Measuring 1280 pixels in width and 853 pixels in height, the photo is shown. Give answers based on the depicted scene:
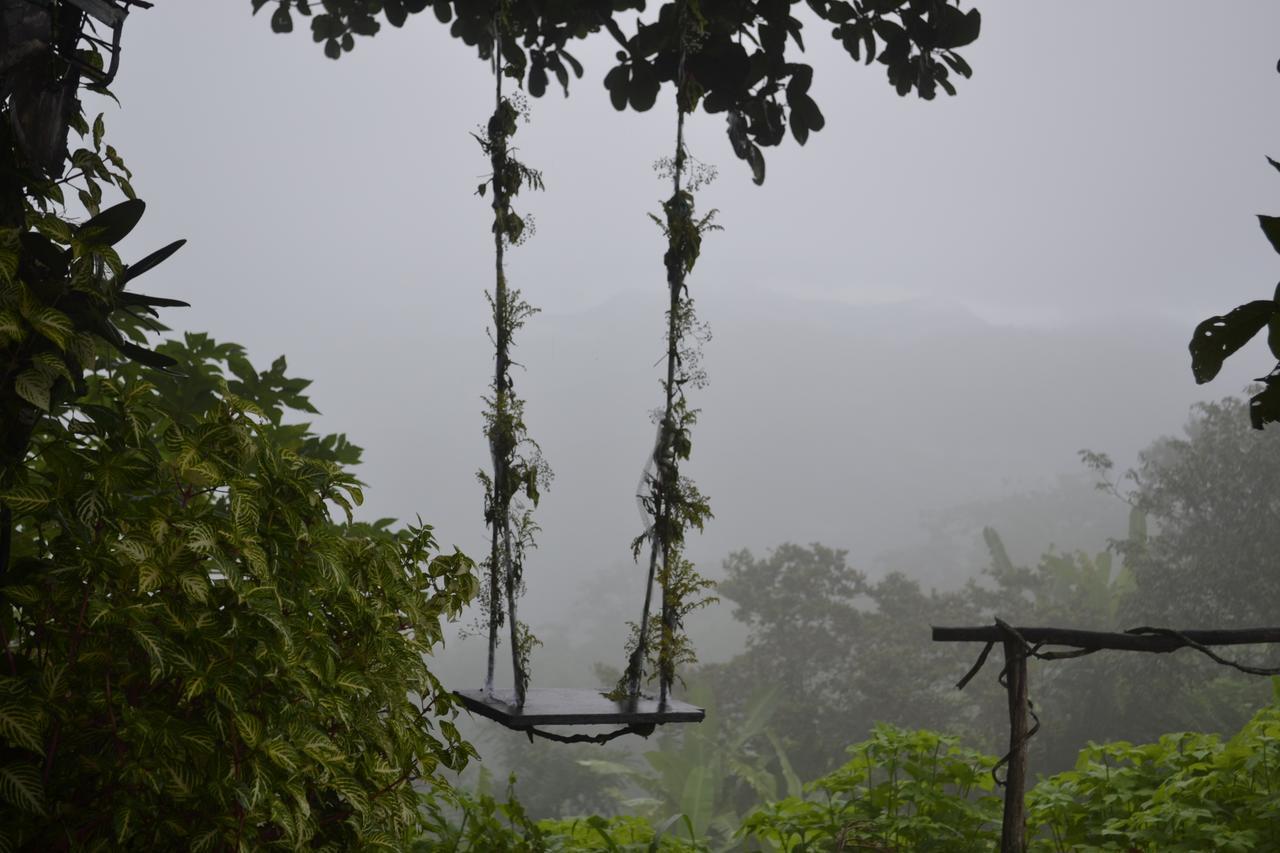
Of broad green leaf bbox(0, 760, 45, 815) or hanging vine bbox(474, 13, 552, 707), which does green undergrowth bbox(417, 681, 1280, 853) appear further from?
broad green leaf bbox(0, 760, 45, 815)

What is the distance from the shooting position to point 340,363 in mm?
67312

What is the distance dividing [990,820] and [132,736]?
1512 millimetres

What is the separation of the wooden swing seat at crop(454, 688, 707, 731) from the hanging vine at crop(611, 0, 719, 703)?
0.04m

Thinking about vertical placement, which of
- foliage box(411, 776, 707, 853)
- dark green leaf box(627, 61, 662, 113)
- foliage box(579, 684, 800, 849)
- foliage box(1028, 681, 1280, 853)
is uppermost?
dark green leaf box(627, 61, 662, 113)

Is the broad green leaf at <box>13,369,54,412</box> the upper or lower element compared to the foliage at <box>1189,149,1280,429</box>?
lower

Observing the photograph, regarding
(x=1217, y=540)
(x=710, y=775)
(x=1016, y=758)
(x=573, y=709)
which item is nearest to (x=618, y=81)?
(x=573, y=709)

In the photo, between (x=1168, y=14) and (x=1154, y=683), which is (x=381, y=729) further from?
(x=1168, y=14)

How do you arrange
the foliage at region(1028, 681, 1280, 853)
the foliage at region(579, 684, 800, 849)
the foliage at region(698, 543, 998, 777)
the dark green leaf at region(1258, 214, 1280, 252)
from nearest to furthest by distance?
the dark green leaf at region(1258, 214, 1280, 252)
the foliage at region(1028, 681, 1280, 853)
the foliage at region(579, 684, 800, 849)
the foliage at region(698, 543, 998, 777)

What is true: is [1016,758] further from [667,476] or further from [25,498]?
[25,498]

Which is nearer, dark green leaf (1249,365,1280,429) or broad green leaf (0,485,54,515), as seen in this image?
broad green leaf (0,485,54,515)

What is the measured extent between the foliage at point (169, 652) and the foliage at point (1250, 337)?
100cm

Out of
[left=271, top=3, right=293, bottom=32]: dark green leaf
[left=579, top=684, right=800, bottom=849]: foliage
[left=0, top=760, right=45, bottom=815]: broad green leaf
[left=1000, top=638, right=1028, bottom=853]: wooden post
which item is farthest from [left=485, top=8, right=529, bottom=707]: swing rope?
[left=579, top=684, right=800, bottom=849]: foliage

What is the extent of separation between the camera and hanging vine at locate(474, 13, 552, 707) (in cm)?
177

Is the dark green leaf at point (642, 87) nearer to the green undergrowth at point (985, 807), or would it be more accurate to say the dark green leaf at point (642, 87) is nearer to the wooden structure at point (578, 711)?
the wooden structure at point (578, 711)
